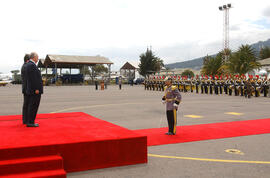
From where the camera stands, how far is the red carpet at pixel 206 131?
7559 mm

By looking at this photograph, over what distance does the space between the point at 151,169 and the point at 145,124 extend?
4.77 m

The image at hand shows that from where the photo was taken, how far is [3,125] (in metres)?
7.27

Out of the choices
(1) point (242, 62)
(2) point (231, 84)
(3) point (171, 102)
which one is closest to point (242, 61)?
(1) point (242, 62)

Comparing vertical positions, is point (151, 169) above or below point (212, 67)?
below

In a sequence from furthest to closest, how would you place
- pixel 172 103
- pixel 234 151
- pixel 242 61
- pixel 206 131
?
1. pixel 242 61
2. pixel 206 131
3. pixel 172 103
4. pixel 234 151

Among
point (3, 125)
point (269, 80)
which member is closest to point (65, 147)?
point (3, 125)

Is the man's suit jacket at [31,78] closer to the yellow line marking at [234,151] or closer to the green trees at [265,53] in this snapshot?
the yellow line marking at [234,151]

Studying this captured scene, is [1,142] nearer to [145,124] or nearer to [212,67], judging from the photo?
[145,124]

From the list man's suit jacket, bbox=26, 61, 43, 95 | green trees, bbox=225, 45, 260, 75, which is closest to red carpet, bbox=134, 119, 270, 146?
man's suit jacket, bbox=26, 61, 43, 95

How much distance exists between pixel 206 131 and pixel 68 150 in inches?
197

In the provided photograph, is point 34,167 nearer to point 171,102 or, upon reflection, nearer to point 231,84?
point 171,102

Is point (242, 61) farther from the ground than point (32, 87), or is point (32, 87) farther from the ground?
point (242, 61)

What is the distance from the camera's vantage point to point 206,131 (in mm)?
8656

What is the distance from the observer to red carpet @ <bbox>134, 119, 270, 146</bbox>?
7.56 meters
